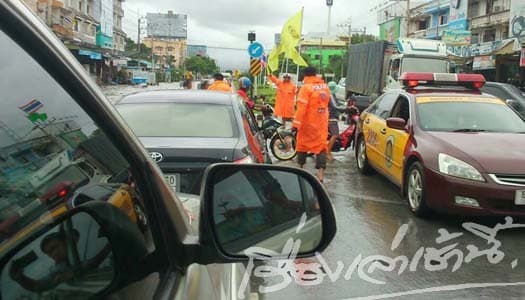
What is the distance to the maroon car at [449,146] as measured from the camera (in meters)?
5.57

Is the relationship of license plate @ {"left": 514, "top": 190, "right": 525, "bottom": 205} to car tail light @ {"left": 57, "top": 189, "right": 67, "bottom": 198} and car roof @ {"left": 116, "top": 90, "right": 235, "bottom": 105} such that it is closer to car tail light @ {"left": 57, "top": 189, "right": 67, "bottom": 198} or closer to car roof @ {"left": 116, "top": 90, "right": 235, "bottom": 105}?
car roof @ {"left": 116, "top": 90, "right": 235, "bottom": 105}

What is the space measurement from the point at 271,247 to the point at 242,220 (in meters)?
0.14

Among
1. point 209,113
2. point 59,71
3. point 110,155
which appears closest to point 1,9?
point 59,71

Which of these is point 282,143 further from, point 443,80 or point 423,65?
point 423,65

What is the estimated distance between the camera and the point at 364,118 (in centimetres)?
940

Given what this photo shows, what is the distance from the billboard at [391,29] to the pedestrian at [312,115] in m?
58.1

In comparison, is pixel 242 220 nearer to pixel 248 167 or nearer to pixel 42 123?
pixel 248 167

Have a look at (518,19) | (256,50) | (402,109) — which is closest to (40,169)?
(402,109)

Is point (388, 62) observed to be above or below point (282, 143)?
above

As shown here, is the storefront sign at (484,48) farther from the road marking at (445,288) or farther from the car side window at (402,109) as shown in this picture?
the road marking at (445,288)

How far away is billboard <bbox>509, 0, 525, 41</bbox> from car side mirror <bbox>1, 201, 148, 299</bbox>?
29.4m

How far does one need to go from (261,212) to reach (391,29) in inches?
2686

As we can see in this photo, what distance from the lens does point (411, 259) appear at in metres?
4.96

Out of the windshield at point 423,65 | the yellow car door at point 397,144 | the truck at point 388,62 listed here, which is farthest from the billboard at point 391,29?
the yellow car door at point 397,144
